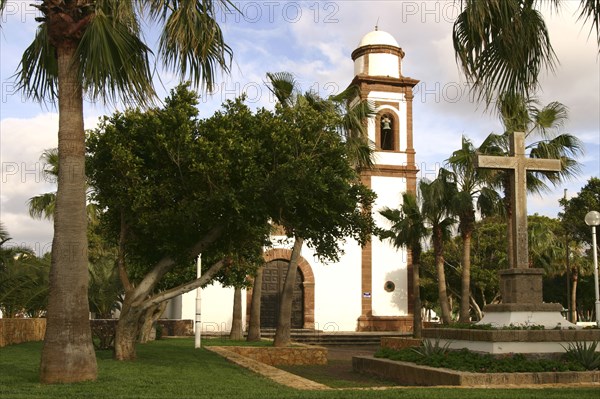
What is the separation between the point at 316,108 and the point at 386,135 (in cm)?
1238

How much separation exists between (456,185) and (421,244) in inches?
126

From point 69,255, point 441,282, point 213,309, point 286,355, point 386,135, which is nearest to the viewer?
point 69,255

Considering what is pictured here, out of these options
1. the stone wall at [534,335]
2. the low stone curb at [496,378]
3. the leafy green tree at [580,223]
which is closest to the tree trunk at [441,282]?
the stone wall at [534,335]

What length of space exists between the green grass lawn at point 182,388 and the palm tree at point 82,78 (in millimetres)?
648

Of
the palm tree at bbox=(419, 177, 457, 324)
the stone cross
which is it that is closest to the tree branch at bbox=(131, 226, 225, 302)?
the stone cross

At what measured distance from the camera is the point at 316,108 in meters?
19.9

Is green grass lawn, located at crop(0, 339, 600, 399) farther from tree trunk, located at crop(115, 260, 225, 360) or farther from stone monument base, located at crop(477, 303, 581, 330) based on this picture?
stone monument base, located at crop(477, 303, 581, 330)

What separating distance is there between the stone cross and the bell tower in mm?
16265

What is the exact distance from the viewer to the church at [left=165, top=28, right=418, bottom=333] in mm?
29781

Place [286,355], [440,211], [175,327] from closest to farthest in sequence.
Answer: [286,355] < [440,211] < [175,327]

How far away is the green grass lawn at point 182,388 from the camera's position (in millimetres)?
8023

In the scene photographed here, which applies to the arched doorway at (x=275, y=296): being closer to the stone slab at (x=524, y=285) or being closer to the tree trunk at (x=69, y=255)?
the stone slab at (x=524, y=285)

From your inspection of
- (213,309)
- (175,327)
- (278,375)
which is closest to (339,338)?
(213,309)

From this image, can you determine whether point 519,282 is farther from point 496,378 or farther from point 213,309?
point 213,309
